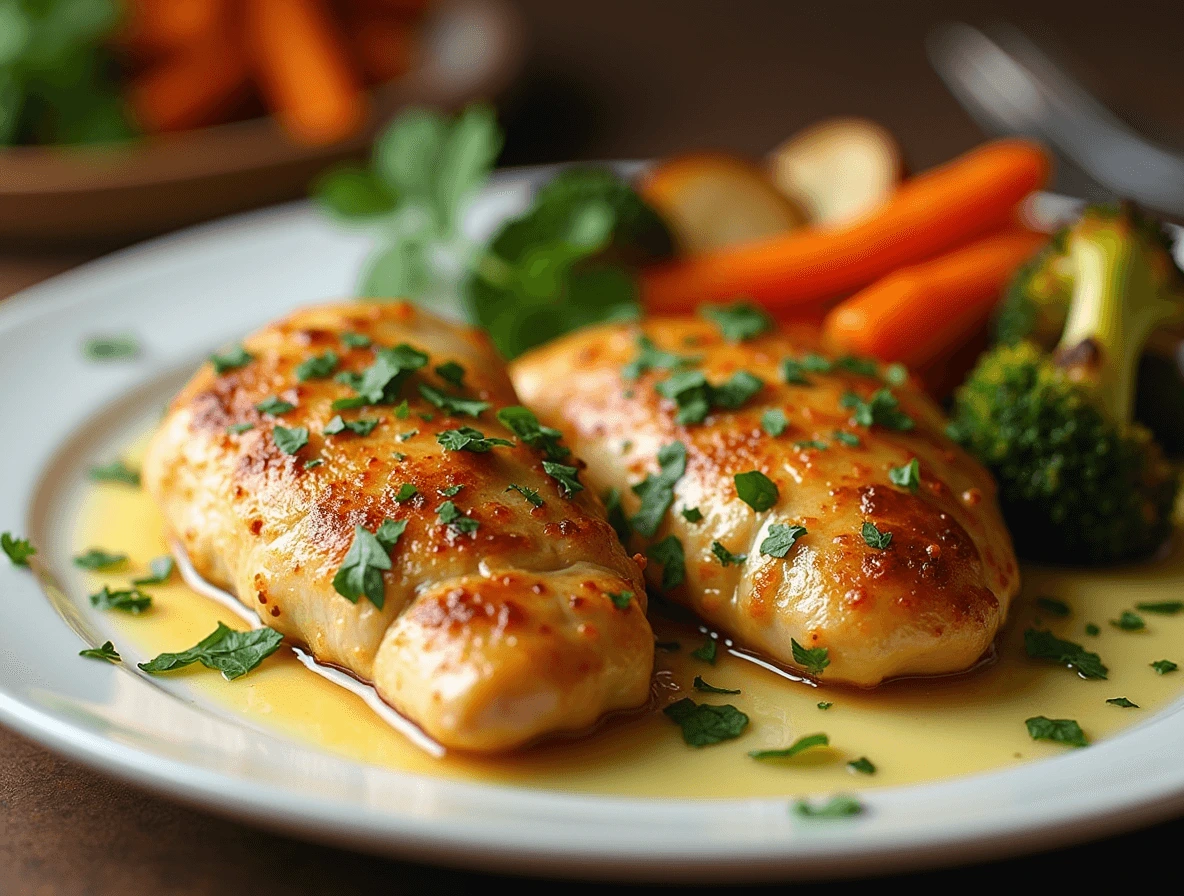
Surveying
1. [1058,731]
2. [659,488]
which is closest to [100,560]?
[659,488]

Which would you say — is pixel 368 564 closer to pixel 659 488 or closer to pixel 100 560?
pixel 659 488

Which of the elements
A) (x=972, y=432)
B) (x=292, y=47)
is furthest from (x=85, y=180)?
(x=972, y=432)

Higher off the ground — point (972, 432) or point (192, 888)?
point (972, 432)

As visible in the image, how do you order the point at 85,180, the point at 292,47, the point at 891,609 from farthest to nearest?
the point at 292,47 → the point at 85,180 → the point at 891,609

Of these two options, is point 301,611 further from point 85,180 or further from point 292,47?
point 292,47

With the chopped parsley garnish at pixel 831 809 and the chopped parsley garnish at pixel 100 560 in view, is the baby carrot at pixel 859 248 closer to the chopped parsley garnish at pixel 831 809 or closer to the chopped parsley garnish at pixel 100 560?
the chopped parsley garnish at pixel 100 560

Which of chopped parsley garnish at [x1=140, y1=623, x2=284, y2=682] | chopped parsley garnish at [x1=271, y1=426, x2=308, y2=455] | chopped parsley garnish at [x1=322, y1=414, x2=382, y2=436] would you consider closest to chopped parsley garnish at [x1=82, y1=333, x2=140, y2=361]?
chopped parsley garnish at [x1=271, y1=426, x2=308, y2=455]

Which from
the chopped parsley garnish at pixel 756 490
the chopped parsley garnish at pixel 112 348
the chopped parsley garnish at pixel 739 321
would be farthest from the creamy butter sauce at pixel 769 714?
the chopped parsley garnish at pixel 112 348

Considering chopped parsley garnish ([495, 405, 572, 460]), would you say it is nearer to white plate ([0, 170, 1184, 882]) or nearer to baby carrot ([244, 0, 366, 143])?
white plate ([0, 170, 1184, 882])
